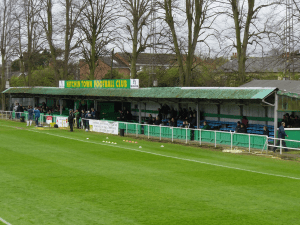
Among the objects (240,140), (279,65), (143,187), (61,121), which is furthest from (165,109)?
(143,187)

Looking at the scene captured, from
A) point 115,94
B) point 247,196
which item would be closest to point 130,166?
point 247,196

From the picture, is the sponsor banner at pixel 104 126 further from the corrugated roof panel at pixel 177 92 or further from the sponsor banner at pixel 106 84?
the sponsor banner at pixel 106 84

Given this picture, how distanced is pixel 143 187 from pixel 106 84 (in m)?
24.8

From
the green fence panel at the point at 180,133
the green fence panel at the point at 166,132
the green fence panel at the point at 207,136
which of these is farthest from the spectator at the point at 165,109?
the green fence panel at the point at 207,136

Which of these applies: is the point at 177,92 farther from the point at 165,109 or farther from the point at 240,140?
the point at 240,140

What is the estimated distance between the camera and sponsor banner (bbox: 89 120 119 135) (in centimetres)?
3286

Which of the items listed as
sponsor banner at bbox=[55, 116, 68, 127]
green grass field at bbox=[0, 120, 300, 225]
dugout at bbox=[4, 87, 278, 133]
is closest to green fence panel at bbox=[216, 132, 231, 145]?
green grass field at bbox=[0, 120, 300, 225]

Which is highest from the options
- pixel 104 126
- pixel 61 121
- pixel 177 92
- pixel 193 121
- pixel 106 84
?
pixel 106 84

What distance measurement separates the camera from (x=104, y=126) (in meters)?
33.8

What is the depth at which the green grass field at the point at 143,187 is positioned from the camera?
1073cm

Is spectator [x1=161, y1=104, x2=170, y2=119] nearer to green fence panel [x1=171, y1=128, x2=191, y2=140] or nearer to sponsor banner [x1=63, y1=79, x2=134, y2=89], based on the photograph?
sponsor banner [x1=63, y1=79, x2=134, y2=89]

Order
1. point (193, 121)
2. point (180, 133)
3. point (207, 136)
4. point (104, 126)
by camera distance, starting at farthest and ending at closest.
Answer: point (104, 126) < point (193, 121) < point (180, 133) < point (207, 136)

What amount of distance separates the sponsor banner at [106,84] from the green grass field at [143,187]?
1133cm

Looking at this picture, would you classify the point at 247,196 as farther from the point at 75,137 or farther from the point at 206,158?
the point at 75,137
